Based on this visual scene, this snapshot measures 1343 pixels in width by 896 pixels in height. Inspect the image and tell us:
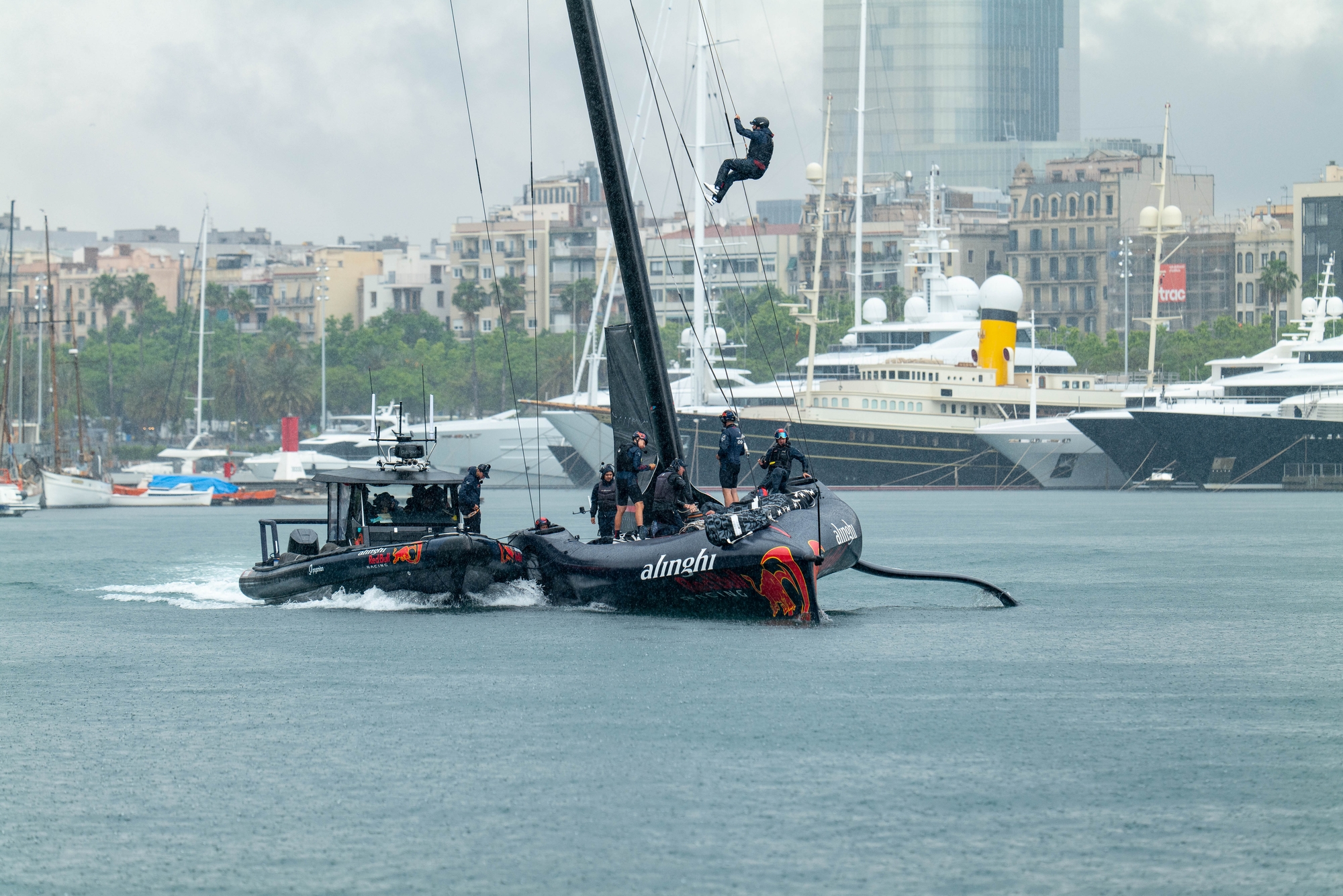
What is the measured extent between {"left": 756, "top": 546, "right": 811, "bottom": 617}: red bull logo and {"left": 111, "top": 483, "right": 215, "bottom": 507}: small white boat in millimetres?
72890

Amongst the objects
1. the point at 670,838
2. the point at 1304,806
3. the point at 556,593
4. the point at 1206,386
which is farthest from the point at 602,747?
the point at 1206,386

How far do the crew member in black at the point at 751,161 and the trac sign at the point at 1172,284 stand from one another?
134032 millimetres

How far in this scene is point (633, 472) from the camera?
101ft

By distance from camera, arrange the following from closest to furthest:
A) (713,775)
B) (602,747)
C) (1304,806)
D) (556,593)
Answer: (1304,806) → (713,775) → (602,747) → (556,593)

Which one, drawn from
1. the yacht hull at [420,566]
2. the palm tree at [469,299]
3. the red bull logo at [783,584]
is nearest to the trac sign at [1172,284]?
the palm tree at [469,299]

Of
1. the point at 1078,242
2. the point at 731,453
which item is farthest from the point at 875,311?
the point at 731,453

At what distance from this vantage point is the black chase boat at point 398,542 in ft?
102

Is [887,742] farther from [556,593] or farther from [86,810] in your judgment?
[556,593]

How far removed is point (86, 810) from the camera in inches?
693

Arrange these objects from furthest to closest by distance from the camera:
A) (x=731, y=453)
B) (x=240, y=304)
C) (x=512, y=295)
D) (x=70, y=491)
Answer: (x=512, y=295) → (x=240, y=304) → (x=70, y=491) → (x=731, y=453)

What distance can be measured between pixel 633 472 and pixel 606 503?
1410 mm

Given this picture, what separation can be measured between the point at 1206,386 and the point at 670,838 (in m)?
105

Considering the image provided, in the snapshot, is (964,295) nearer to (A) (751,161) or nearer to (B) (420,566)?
(B) (420,566)

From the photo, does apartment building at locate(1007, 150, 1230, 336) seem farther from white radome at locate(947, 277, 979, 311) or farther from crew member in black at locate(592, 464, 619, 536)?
crew member in black at locate(592, 464, 619, 536)
